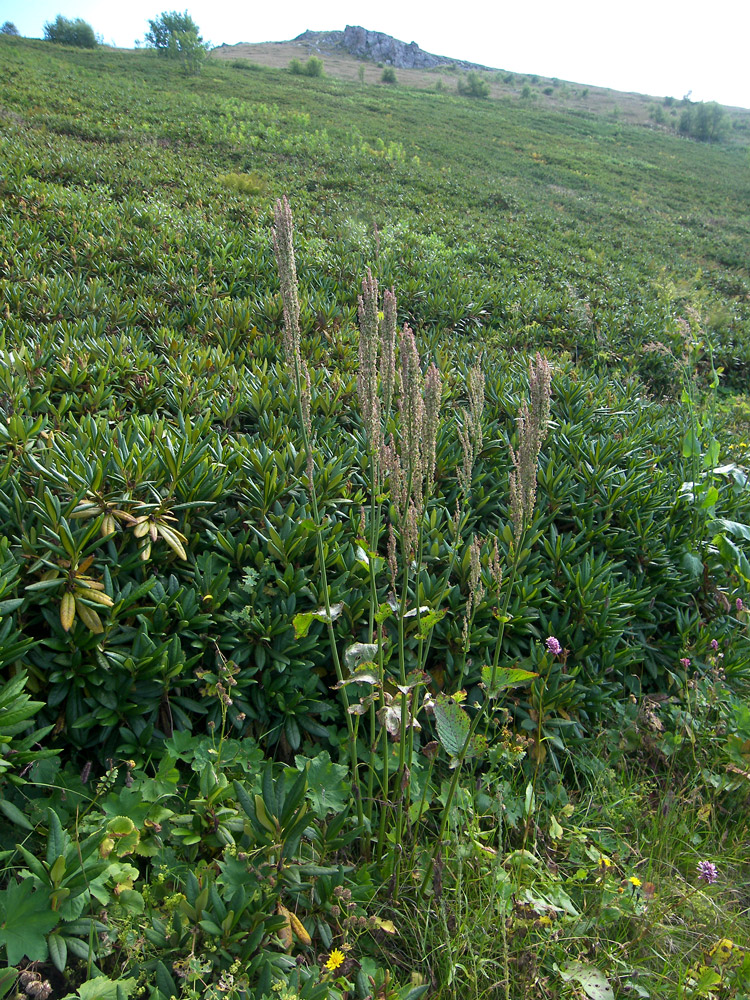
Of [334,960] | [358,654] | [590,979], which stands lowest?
[590,979]

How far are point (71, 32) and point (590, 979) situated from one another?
60934mm

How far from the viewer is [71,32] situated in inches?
1667

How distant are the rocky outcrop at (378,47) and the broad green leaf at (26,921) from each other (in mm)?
97687

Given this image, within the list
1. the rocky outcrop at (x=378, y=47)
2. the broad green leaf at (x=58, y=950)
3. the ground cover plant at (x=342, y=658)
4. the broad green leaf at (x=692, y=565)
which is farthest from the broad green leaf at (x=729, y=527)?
the rocky outcrop at (x=378, y=47)

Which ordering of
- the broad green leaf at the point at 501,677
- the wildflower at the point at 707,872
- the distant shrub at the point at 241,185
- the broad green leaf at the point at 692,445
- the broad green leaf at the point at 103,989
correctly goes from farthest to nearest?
the distant shrub at the point at 241,185 → the broad green leaf at the point at 692,445 → the wildflower at the point at 707,872 → the broad green leaf at the point at 501,677 → the broad green leaf at the point at 103,989

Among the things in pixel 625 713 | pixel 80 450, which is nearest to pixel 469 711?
pixel 625 713

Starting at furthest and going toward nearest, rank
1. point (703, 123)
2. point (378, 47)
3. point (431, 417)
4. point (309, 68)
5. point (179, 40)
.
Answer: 1. point (378, 47)
2. point (703, 123)
3. point (309, 68)
4. point (179, 40)
5. point (431, 417)

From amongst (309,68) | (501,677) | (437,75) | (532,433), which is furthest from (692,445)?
(437,75)

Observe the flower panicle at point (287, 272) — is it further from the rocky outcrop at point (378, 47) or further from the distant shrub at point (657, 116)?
the rocky outcrop at point (378, 47)

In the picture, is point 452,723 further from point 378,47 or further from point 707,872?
point 378,47

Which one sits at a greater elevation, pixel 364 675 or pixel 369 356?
pixel 369 356

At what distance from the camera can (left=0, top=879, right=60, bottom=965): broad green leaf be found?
1.52 metres

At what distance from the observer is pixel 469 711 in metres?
2.84

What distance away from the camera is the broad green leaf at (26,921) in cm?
152
